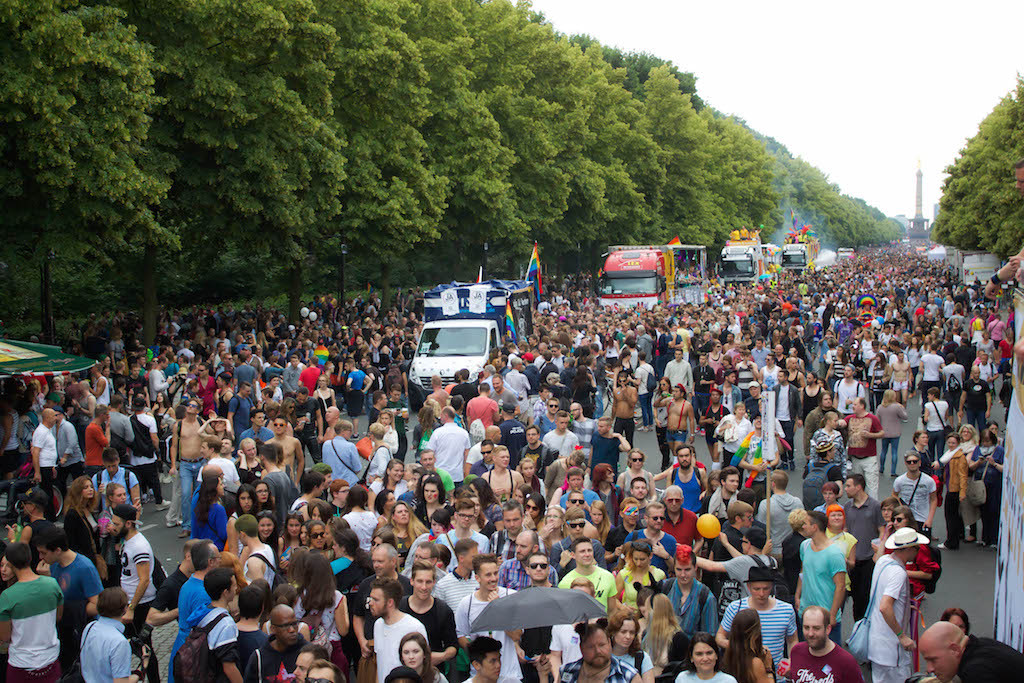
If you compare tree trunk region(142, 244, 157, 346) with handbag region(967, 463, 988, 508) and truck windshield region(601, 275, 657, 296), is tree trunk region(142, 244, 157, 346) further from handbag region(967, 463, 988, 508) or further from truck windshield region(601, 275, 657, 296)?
handbag region(967, 463, 988, 508)

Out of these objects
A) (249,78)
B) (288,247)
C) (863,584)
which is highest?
(249,78)

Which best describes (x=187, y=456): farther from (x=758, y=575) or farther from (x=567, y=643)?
(x=758, y=575)

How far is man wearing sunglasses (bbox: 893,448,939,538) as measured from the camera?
36.3 feet

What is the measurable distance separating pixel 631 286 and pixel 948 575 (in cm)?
3094

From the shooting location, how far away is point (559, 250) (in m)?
54.2

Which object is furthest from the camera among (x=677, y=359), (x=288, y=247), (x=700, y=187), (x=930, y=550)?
(x=700, y=187)

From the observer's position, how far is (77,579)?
783 cm

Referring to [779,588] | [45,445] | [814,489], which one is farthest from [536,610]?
[45,445]

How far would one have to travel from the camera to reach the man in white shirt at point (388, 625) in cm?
654

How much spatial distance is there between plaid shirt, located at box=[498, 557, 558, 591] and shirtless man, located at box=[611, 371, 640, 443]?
7213mm

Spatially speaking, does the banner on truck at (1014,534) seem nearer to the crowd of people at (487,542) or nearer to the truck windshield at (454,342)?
→ the crowd of people at (487,542)

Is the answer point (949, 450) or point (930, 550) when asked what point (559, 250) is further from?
point (930, 550)

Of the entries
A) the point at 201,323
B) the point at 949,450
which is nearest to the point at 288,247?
the point at 201,323

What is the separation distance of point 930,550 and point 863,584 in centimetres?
109
